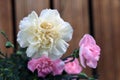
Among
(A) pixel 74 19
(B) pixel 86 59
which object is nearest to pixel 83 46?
(B) pixel 86 59

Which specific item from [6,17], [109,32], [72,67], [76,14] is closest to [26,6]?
[6,17]

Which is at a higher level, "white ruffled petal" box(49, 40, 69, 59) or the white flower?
the white flower

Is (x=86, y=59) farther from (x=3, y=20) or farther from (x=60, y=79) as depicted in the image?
(x=3, y=20)

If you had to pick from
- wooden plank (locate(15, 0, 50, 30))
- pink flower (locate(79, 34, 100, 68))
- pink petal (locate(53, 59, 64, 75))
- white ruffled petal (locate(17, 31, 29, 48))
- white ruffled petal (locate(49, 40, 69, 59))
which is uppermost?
white ruffled petal (locate(17, 31, 29, 48))

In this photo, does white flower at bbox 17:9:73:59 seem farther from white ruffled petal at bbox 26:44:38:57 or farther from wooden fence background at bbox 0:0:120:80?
wooden fence background at bbox 0:0:120:80

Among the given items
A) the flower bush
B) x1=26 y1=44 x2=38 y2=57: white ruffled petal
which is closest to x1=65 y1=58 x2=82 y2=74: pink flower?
the flower bush

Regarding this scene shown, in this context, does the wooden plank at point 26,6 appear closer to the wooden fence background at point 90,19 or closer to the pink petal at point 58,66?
the wooden fence background at point 90,19

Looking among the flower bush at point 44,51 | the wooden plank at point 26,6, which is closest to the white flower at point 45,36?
the flower bush at point 44,51
